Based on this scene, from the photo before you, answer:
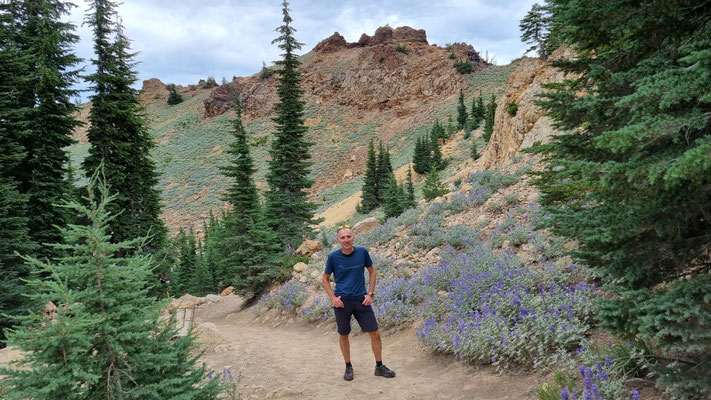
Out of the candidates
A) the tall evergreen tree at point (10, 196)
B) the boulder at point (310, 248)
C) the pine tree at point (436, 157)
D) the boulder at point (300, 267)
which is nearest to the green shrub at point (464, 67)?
the pine tree at point (436, 157)

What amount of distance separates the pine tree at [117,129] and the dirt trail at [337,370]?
9.20 metres

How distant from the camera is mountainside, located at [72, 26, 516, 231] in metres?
56.9

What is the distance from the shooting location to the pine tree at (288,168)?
1806cm

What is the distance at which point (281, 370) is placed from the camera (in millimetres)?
6023

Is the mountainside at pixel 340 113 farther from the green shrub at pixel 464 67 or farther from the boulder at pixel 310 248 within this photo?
the boulder at pixel 310 248

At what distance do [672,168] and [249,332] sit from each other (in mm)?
9813

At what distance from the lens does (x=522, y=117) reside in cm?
1836

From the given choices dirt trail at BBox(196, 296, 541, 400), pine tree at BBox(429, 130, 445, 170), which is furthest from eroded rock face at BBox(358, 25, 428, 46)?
dirt trail at BBox(196, 296, 541, 400)

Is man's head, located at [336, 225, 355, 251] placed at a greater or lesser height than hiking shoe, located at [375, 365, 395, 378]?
greater

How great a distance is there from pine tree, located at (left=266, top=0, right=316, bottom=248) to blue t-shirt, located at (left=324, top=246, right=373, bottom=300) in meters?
12.8

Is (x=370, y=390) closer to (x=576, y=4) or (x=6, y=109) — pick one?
(x=576, y=4)

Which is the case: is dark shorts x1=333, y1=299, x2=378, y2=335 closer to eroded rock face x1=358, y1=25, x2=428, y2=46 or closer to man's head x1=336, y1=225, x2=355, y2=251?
man's head x1=336, y1=225, x2=355, y2=251

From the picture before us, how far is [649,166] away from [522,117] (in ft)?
59.2

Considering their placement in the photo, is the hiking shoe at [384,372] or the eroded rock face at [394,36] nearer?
the hiking shoe at [384,372]
